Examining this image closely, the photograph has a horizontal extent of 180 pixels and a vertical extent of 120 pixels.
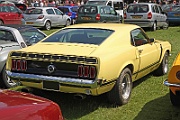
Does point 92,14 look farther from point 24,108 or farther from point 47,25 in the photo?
point 24,108

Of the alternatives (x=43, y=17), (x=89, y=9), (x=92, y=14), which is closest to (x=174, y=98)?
A: (x=92, y=14)

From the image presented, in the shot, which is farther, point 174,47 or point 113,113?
point 174,47

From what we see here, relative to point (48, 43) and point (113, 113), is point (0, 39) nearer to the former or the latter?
point (48, 43)

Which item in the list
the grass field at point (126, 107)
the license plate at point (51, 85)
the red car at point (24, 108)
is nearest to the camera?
the red car at point (24, 108)

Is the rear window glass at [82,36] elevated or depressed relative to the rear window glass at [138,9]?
elevated

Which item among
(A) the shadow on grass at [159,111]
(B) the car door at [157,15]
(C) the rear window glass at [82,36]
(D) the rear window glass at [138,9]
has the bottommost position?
(A) the shadow on grass at [159,111]

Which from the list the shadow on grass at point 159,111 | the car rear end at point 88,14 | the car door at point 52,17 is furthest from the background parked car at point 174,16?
the shadow on grass at point 159,111

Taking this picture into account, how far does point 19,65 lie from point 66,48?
82 cm

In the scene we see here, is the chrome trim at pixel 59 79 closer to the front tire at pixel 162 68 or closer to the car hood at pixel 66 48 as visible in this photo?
the car hood at pixel 66 48

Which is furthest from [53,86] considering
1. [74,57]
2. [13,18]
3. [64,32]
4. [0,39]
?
[13,18]

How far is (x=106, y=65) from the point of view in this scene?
16.6 feet

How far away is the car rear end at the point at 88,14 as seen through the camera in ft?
61.1

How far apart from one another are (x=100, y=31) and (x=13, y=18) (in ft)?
45.4

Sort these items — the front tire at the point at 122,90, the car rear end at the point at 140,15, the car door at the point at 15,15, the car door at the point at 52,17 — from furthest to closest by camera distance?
the car door at the point at 52,17 → the car door at the point at 15,15 → the car rear end at the point at 140,15 → the front tire at the point at 122,90
